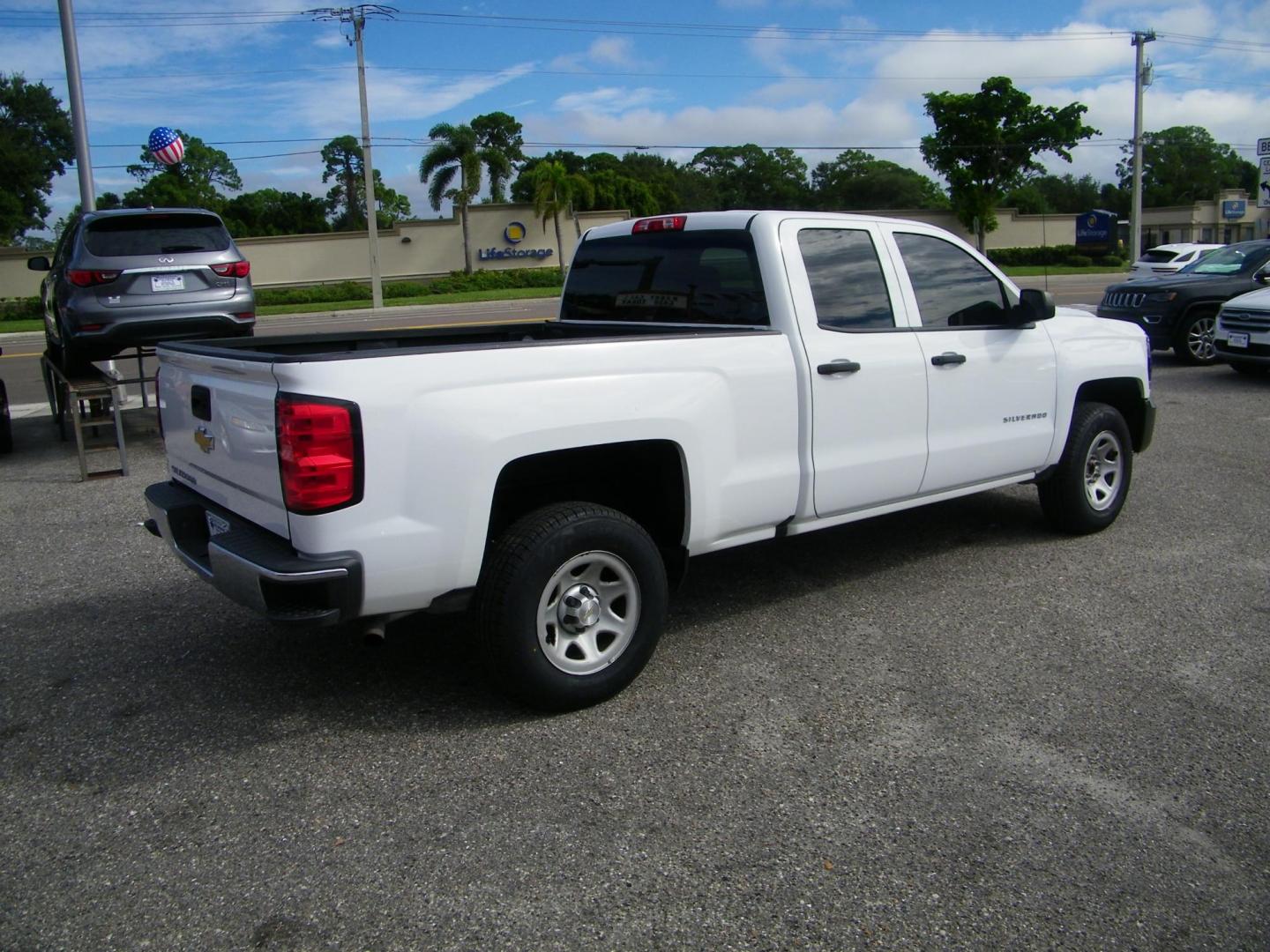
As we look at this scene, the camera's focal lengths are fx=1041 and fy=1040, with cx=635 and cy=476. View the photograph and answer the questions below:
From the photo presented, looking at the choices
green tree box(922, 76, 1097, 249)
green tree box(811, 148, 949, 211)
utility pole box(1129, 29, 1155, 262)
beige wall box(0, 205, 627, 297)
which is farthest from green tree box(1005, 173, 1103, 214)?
beige wall box(0, 205, 627, 297)

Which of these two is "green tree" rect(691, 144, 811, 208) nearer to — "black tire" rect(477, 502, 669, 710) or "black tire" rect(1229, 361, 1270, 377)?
"black tire" rect(1229, 361, 1270, 377)

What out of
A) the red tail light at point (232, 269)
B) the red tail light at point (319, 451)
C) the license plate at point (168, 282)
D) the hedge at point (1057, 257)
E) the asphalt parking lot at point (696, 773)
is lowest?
the asphalt parking lot at point (696, 773)

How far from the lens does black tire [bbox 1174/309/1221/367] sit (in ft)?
45.0

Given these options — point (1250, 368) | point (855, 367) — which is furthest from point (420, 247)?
point (855, 367)

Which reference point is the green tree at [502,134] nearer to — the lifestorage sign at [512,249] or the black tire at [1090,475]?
the lifestorage sign at [512,249]

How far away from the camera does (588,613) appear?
395cm

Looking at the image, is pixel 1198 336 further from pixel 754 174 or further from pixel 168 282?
pixel 754 174

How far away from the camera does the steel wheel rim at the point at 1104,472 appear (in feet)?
20.2

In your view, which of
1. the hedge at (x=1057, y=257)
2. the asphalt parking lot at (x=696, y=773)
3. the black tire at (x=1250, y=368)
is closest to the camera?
the asphalt parking lot at (x=696, y=773)

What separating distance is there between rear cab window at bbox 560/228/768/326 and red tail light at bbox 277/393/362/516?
2051 millimetres

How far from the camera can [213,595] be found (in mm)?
5449

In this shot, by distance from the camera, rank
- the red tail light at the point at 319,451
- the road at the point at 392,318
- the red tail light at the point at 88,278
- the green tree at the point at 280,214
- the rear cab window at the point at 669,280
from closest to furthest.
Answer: the red tail light at the point at 319,451 → the rear cab window at the point at 669,280 → the red tail light at the point at 88,278 → the road at the point at 392,318 → the green tree at the point at 280,214

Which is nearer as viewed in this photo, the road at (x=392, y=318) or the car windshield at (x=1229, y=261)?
the car windshield at (x=1229, y=261)

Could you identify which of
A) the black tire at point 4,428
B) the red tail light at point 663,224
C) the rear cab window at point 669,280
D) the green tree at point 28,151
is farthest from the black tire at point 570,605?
the green tree at point 28,151
